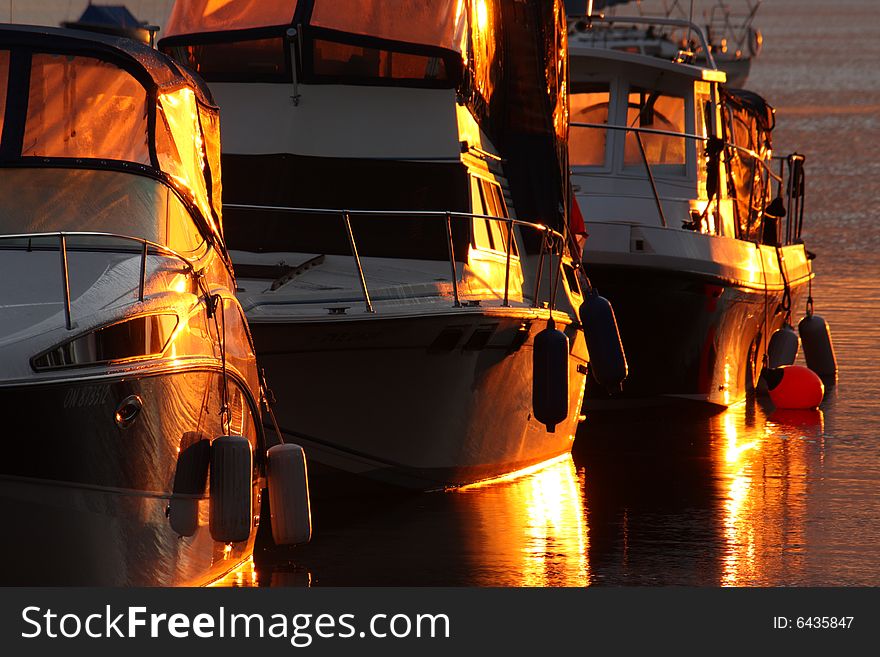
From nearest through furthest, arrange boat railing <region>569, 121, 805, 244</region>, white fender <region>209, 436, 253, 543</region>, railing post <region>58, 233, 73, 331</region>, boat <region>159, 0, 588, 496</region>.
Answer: railing post <region>58, 233, 73, 331</region> → white fender <region>209, 436, 253, 543</region> → boat <region>159, 0, 588, 496</region> → boat railing <region>569, 121, 805, 244</region>

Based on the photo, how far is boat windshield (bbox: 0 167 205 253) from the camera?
8.69 meters

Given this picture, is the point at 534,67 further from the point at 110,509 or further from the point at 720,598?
the point at 110,509

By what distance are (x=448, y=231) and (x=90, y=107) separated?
295cm

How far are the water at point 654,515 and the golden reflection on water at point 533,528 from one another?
0.05 ft

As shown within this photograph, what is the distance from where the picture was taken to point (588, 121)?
18.4 metres

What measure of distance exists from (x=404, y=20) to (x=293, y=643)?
560 cm

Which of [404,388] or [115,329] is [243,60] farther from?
[115,329]

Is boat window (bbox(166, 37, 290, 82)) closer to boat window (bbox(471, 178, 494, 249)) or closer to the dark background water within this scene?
boat window (bbox(471, 178, 494, 249))

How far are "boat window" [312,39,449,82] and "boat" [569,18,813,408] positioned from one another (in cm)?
344

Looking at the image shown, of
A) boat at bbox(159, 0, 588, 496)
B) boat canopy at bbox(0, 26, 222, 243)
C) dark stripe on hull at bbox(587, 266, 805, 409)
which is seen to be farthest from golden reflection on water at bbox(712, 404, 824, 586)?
boat canopy at bbox(0, 26, 222, 243)

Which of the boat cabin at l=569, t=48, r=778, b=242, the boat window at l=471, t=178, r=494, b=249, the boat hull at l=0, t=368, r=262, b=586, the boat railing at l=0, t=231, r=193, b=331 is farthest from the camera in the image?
the boat cabin at l=569, t=48, r=778, b=242

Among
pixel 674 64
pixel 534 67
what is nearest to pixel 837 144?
pixel 674 64

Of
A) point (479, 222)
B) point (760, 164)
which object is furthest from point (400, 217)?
point (760, 164)

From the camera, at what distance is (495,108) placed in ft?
44.2
